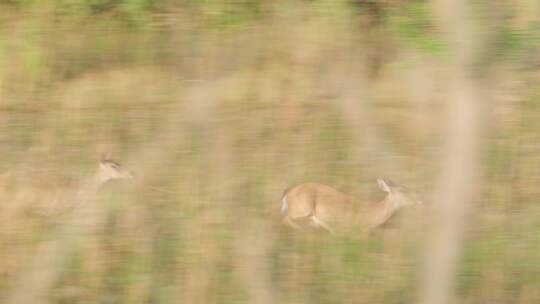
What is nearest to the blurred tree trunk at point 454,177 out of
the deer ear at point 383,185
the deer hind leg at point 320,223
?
the deer ear at point 383,185

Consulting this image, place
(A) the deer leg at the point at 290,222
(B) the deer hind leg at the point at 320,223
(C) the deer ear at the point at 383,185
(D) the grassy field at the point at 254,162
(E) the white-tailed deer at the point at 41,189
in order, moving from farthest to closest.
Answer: (B) the deer hind leg at the point at 320,223 < (A) the deer leg at the point at 290,222 < (E) the white-tailed deer at the point at 41,189 < (C) the deer ear at the point at 383,185 < (D) the grassy field at the point at 254,162

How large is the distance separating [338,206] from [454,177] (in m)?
1.32

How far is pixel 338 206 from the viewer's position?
561cm

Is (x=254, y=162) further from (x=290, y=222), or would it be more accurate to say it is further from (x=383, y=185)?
(x=383, y=185)

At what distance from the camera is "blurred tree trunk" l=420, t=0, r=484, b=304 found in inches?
168

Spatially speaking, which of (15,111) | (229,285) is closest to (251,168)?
(229,285)

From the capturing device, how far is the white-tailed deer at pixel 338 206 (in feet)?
16.7

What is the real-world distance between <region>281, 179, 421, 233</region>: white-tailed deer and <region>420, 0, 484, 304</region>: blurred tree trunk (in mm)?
576

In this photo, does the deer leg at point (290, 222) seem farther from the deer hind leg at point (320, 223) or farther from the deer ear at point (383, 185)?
the deer ear at point (383, 185)

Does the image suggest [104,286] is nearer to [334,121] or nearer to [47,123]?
[47,123]

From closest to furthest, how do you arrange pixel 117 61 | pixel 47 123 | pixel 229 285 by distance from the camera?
pixel 229 285 → pixel 47 123 → pixel 117 61

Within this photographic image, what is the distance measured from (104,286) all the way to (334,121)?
1309 mm

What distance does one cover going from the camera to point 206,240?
500 centimetres

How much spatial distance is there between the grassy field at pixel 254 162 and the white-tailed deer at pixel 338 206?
0.08m
